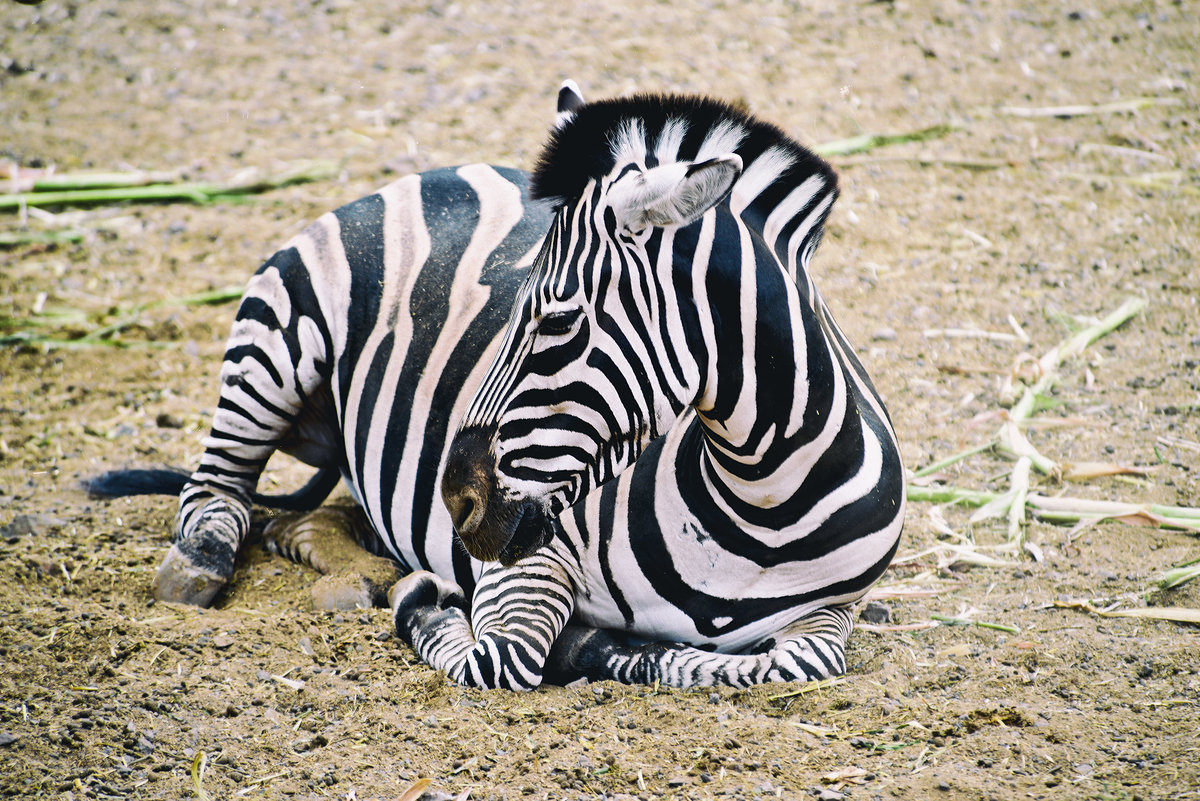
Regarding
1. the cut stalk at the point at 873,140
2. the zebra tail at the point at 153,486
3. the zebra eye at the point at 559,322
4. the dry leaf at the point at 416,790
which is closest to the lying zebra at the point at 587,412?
the zebra eye at the point at 559,322

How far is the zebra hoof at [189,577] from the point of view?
4.21 m

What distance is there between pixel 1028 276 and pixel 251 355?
16.2ft

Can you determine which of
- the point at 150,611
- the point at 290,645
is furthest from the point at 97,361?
the point at 290,645

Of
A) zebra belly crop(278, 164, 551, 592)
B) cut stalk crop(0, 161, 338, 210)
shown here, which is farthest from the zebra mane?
cut stalk crop(0, 161, 338, 210)

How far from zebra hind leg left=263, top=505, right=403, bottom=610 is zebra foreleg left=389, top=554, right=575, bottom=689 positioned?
20cm

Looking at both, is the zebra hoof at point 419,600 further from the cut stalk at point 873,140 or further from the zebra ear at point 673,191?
the cut stalk at point 873,140

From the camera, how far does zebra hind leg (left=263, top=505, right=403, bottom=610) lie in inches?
165

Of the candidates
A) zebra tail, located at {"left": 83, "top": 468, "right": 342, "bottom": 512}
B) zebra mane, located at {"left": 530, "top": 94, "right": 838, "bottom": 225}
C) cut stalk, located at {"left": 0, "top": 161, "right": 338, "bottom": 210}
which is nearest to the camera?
zebra mane, located at {"left": 530, "top": 94, "right": 838, "bottom": 225}

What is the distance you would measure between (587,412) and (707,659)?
105 centimetres

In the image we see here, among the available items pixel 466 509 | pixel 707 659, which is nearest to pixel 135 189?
pixel 466 509

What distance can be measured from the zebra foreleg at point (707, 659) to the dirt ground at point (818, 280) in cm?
9

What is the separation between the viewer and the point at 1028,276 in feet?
22.6

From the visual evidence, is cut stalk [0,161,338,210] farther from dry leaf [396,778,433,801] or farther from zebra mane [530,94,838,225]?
dry leaf [396,778,433,801]

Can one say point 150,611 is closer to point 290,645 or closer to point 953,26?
point 290,645
